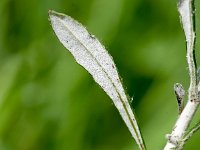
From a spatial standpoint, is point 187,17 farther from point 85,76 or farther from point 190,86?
point 85,76

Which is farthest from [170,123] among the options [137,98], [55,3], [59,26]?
[59,26]

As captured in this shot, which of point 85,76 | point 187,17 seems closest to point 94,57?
point 187,17

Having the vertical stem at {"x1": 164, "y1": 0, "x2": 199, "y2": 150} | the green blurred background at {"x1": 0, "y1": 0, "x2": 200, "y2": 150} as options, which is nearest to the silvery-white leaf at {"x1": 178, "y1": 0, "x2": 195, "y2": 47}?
the vertical stem at {"x1": 164, "y1": 0, "x2": 199, "y2": 150}

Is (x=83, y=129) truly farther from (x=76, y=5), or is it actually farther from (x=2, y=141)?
(x=76, y=5)

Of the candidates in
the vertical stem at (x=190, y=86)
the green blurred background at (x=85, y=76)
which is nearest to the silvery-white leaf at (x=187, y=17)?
the vertical stem at (x=190, y=86)

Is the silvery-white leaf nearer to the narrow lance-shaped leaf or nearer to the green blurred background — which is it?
the narrow lance-shaped leaf

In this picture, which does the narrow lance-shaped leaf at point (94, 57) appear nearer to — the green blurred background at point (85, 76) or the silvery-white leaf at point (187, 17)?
the silvery-white leaf at point (187, 17)
